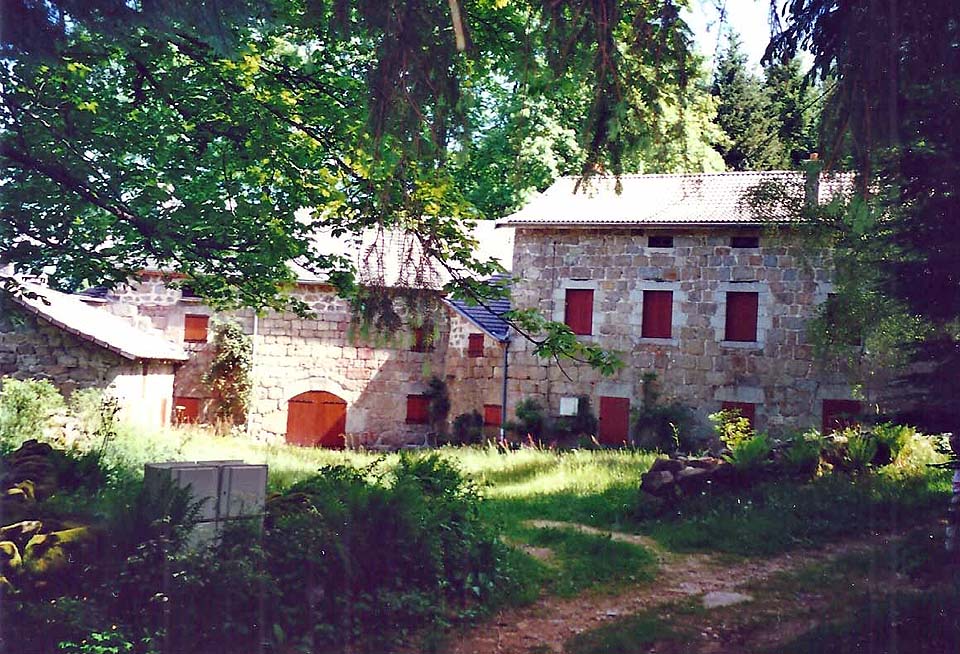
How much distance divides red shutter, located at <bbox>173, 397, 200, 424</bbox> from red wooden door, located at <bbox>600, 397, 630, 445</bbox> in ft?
33.2

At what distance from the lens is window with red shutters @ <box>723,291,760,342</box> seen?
1867 cm

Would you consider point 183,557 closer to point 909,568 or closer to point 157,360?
point 909,568

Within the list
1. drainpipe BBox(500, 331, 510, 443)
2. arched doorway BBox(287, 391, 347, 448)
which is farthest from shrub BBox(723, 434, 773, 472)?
arched doorway BBox(287, 391, 347, 448)

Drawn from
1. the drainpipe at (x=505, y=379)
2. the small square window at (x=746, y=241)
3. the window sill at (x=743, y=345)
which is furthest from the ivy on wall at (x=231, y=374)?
the small square window at (x=746, y=241)

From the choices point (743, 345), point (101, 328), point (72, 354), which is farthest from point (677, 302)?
point (72, 354)

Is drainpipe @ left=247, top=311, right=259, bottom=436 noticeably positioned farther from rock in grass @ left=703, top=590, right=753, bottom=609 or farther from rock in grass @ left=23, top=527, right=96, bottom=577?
rock in grass @ left=23, top=527, right=96, bottom=577

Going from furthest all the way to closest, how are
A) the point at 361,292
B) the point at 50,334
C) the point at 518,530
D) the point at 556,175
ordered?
the point at 556,175, the point at 50,334, the point at 518,530, the point at 361,292

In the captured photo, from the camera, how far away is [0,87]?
23.5ft

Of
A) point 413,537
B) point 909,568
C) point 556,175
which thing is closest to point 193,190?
point 413,537

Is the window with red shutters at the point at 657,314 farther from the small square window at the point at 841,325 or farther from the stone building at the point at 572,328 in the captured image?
the small square window at the point at 841,325

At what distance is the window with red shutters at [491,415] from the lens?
2058cm

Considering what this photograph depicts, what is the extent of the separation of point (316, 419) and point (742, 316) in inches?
417

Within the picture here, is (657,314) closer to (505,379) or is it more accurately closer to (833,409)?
(505,379)

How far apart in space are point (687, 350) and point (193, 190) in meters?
13.0
